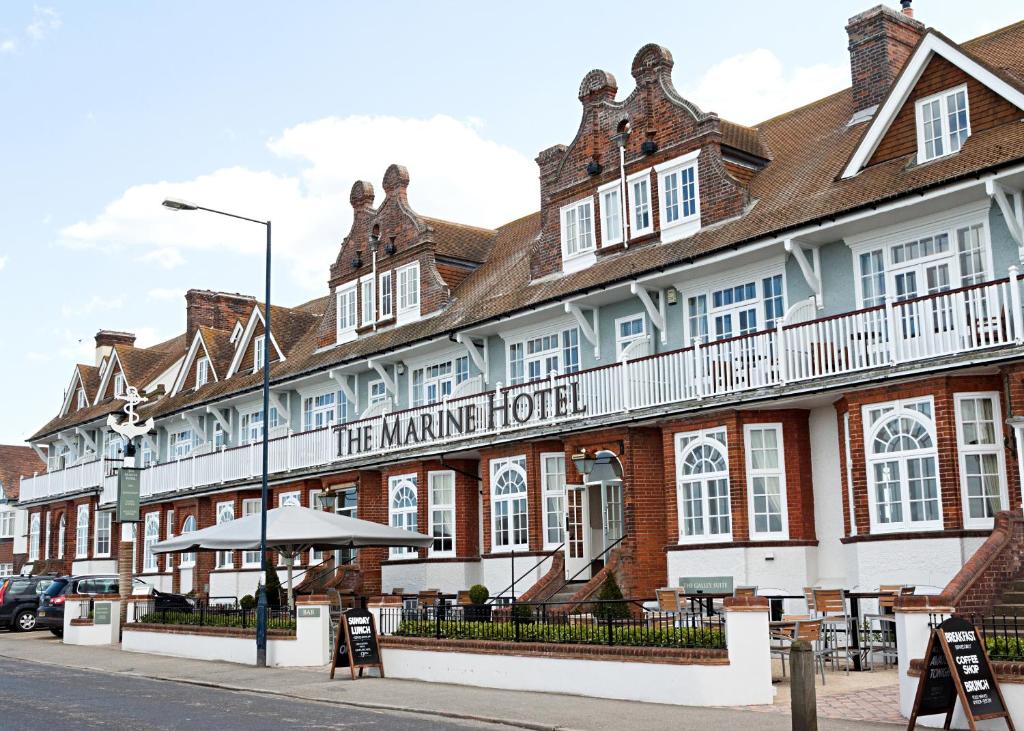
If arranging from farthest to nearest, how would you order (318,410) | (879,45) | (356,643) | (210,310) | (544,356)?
(210,310), (318,410), (544,356), (879,45), (356,643)

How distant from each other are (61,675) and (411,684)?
22.8ft

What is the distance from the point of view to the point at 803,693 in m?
10.4

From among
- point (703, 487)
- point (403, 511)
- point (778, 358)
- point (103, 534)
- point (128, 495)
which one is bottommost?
point (703, 487)

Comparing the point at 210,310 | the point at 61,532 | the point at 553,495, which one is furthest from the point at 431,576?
the point at 61,532

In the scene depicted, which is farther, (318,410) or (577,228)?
(318,410)

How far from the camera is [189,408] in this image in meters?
39.3

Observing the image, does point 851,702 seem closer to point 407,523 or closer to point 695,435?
point 695,435

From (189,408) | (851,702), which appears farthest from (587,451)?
(189,408)

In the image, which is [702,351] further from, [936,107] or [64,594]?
[64,594]

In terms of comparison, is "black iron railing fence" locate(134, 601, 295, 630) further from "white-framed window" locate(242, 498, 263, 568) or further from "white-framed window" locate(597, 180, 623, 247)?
"white-framed window" locate(597, 180, 623, 247)

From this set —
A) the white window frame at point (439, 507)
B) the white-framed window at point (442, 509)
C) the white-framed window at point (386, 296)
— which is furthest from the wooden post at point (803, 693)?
the white-framed window at point (386, 296)

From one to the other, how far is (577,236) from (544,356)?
2809 mm

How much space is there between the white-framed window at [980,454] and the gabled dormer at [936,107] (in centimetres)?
428

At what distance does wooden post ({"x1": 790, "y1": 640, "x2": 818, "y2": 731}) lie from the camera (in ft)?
34.1
